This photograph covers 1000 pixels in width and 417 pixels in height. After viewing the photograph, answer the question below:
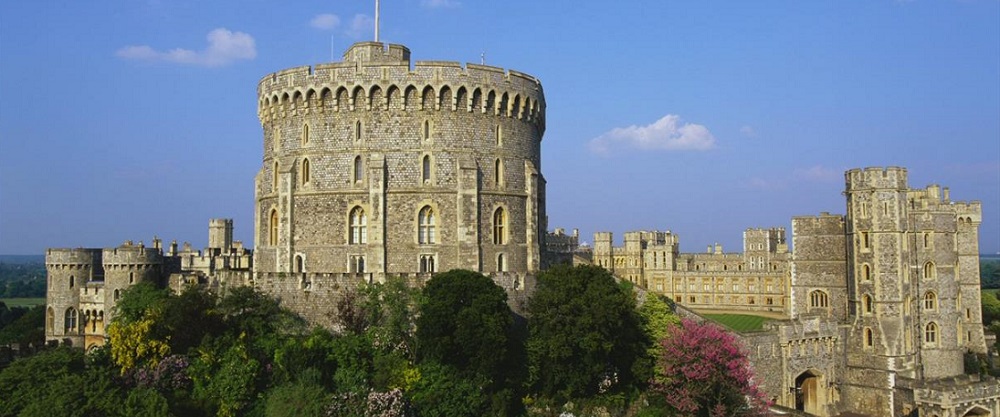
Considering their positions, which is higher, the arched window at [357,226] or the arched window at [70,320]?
the arched window at [357,226]

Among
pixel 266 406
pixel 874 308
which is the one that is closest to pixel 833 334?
pixel 874 308

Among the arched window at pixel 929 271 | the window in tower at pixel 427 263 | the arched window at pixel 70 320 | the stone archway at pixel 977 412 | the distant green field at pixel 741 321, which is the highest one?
the window in tower at pixel 427 263

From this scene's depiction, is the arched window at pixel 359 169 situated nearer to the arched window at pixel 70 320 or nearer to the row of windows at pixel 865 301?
the arched window at pixel 70 320

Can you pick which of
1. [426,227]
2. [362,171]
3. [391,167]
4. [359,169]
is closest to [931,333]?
[426,227]

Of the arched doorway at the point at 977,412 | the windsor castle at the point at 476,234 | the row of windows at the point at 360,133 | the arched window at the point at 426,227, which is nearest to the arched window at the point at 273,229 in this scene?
the windsor castle at the point at 476,234

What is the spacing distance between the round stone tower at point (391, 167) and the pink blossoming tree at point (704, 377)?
10.4 m

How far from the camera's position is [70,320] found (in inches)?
1855

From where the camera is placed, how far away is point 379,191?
38.5 meters

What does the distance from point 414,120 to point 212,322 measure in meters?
13.5

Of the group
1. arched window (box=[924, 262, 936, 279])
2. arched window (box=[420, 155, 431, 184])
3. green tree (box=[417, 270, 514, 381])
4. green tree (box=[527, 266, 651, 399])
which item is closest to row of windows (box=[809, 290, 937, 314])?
arched window (box=[924, 262, 936, 279])

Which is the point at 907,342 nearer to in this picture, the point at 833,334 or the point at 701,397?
the point at 833,334

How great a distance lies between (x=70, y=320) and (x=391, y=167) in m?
23.7

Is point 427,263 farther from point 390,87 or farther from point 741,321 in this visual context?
point 741,321

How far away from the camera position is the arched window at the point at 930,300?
140 feet
